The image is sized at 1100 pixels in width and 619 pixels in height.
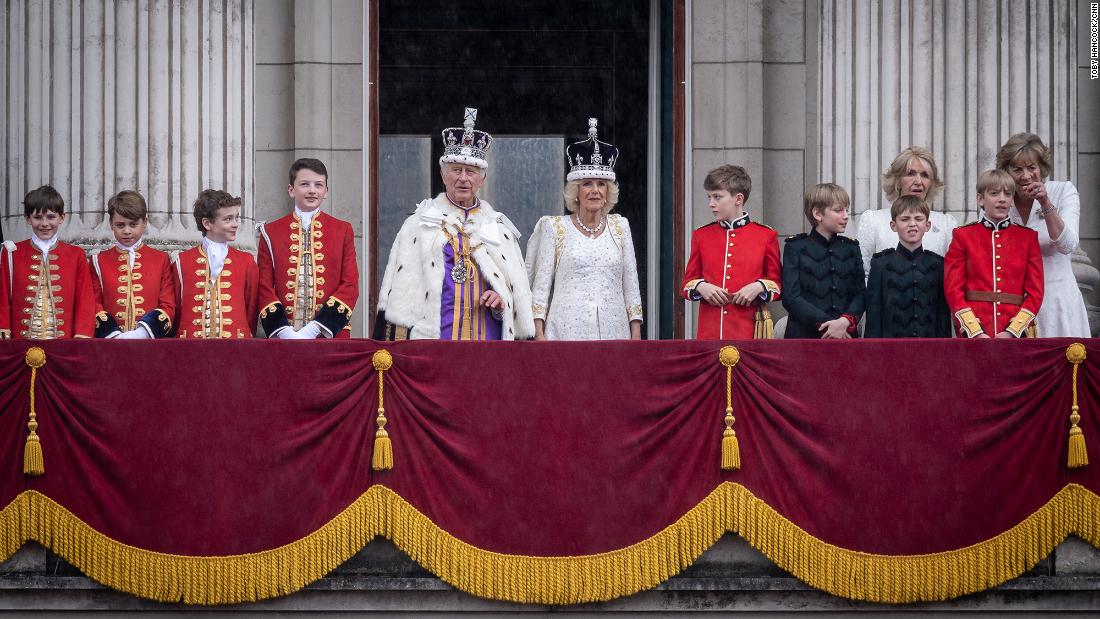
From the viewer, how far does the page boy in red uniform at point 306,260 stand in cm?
798

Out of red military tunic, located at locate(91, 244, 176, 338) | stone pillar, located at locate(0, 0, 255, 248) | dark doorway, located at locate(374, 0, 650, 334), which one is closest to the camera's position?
red military tunic, located at locate(91, 244, 176, 338)

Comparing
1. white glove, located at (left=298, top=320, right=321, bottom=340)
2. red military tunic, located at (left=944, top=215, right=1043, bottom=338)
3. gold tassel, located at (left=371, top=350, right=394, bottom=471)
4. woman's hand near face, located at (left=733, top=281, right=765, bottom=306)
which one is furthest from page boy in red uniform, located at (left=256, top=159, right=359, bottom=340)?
red military tunic, located at (left=944, top=215, right=1043, bottom=338)

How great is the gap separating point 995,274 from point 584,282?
222 cm

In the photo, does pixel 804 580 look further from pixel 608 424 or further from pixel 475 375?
pixel 475 375

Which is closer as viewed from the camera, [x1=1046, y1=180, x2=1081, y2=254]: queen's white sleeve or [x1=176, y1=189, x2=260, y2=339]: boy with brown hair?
[x1=176, y1=189, x2=260, y2=339]: boy with brown hair

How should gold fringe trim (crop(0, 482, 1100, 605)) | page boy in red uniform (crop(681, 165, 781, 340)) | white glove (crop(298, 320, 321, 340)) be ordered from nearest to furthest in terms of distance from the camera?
gold fringe trim (crop(0, 482, 1100, 605))
white glove (crop(298, 320, 321, 340))
page boy in red uniform (crop(681, 165, 781, 340))

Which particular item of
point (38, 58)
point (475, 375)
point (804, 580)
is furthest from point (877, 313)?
point (38, 58)

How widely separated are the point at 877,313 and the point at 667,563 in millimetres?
1971

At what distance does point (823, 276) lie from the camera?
25.6 ft

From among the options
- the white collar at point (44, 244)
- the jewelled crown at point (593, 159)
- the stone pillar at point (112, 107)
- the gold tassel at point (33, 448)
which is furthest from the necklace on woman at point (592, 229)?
the gold tassel at point (33, 448)

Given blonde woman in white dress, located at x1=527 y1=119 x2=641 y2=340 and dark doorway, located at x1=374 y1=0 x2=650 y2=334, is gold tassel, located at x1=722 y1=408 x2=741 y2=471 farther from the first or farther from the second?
dark doorway, located at x1=374 y1=0 x2=650 y2=334

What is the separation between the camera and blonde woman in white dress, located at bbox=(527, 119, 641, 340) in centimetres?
838

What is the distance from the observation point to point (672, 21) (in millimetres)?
10641

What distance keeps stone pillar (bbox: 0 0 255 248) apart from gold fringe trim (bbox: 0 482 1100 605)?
3406mm
